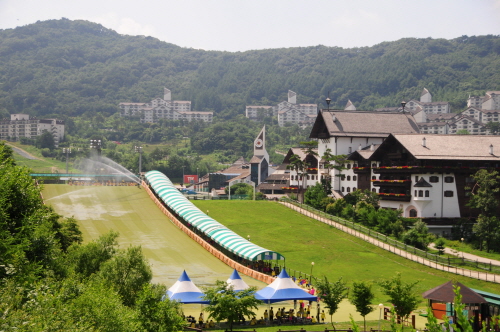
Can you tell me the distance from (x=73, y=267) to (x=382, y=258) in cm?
3407

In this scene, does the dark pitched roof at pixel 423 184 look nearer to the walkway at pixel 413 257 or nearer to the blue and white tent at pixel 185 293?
the walkway at pixel 413 257

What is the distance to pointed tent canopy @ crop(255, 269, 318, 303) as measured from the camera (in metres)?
42.0

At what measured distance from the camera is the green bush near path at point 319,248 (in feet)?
187

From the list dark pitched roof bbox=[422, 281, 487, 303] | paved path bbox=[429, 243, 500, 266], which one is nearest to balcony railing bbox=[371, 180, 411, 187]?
paved path bbox=[429, 243, 500, 266]

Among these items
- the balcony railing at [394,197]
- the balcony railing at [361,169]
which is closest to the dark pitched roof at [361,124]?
the balcony railing at [361,169]

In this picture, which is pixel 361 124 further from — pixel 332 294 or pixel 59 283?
pixel 59 283

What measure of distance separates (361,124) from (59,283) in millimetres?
77450

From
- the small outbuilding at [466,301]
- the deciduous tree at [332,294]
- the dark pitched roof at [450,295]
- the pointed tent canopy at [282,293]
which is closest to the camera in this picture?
the small outbuilding at [466,301]

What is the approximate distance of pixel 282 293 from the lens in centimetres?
4231

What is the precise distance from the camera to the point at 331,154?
330ft

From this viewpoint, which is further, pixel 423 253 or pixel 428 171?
pixel 428 171

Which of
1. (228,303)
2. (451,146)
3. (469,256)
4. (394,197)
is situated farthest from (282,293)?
(451,146)

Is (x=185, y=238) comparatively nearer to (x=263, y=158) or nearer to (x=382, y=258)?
(x=382, y=258)

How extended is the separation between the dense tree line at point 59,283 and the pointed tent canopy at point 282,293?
28.4 feet
